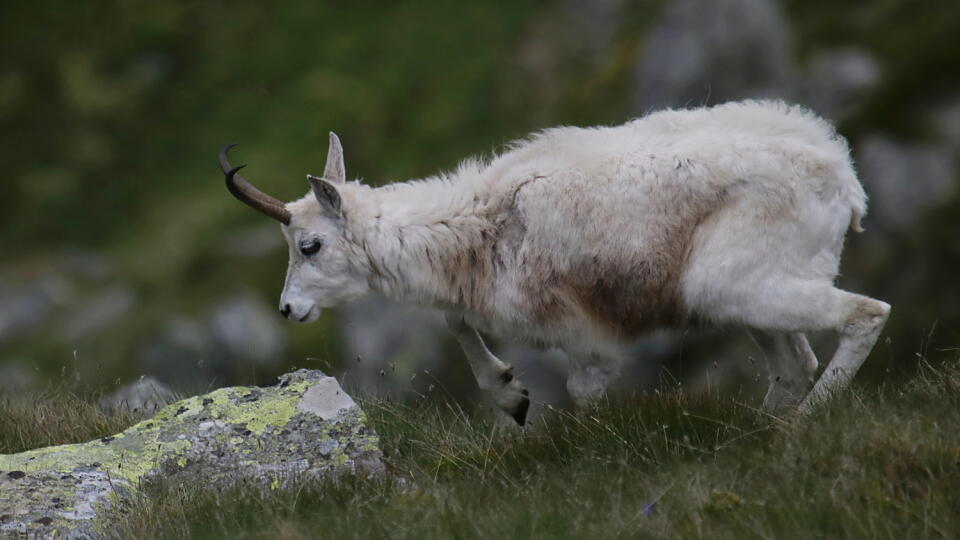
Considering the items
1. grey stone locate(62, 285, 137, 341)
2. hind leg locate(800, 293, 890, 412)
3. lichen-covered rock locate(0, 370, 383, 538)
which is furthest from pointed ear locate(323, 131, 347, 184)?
grey stone locate(62, 285, 137, 341)

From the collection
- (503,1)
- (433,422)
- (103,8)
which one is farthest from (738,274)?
(103,8)

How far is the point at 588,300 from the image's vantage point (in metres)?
8.78

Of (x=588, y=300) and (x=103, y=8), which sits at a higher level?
(x=103, y=8)

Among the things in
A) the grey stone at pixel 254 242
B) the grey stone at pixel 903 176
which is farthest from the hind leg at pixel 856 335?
the grey stone at pixel 254 242

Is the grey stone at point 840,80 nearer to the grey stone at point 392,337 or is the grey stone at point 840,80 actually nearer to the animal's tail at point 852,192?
the grey stone at point 392,337

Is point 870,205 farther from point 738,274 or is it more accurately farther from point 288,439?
point 288,439

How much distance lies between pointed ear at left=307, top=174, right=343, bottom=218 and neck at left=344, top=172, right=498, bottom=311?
0.18 metres

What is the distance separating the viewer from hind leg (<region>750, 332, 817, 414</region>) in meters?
8.92

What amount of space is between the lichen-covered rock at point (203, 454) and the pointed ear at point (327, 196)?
1.21 m

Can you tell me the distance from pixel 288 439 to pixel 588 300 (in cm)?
210

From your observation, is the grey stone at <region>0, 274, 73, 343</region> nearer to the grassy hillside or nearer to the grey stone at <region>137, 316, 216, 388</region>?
the grey stone at <region>137, 316, 216, 388</region>

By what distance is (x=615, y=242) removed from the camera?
Result: 28.1 ft

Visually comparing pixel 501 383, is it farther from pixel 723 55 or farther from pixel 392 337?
pixel 723 55

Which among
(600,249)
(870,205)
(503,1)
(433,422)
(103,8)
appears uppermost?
(103,8)
